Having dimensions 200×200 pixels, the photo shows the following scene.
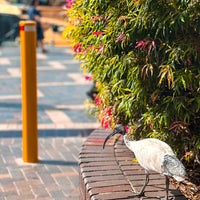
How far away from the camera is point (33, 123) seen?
6.14 metres

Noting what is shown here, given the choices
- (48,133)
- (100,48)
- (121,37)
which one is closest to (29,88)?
(48,133)

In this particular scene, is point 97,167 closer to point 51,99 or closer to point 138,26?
point 138,26

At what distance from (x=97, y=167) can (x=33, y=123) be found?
1860 mm

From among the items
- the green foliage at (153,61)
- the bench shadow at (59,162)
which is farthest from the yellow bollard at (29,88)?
the green foliage at (153,61)

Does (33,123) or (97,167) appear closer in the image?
(97,167)

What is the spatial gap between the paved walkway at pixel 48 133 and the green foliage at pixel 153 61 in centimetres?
142

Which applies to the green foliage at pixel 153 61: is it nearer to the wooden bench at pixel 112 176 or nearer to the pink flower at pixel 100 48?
the pink flower at pixel 100 48

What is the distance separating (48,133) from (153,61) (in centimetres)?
388

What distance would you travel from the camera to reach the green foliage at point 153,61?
375 centimetres

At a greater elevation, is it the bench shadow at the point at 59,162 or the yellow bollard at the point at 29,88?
the yellow bollard at the point at 29,88

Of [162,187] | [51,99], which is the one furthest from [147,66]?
[51,99]

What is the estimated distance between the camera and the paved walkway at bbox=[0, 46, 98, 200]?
211 inches

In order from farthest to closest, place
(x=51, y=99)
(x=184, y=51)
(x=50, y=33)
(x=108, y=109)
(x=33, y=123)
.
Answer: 1. (x=50, y=33)
2. (x=51, y=99)
3. (x=33, y=123)
4. (x=108, y=109)
5. (x=184, y=51)

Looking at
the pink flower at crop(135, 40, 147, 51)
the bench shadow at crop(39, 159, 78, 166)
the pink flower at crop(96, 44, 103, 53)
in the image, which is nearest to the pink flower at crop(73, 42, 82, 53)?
the pink flower at crop(96, 44, 103, 53)
